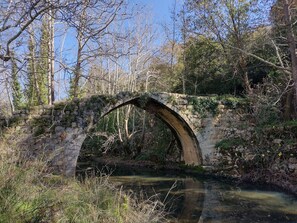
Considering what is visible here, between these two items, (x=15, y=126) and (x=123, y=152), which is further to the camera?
(x=123, y=152)

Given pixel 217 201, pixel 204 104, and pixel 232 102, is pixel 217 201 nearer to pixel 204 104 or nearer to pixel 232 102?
pixel 204 104

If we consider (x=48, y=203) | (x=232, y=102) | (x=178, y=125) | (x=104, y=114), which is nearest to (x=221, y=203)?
(x=48, y=203)

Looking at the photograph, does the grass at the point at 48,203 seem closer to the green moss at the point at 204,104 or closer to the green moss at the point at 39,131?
the green moss at the point at 39,131

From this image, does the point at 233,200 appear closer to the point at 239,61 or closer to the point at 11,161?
the point at 11,161

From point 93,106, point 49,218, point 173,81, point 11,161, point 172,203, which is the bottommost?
point 172,203

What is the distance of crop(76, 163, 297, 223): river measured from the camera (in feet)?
19.2

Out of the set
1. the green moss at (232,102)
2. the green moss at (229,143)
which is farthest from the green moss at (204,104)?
the green moss at (229,143)

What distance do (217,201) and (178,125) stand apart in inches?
235

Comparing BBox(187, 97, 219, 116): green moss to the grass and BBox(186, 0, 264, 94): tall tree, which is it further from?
the grass

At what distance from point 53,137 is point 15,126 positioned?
3.72 ft

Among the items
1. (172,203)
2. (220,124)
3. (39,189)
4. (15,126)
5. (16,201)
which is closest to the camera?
(16,201)

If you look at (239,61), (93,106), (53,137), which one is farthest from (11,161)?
(239,61)

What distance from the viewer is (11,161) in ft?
12.0

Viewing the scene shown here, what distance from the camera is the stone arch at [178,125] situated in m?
12.0
